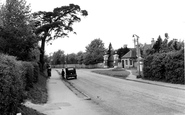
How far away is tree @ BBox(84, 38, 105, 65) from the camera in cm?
8856

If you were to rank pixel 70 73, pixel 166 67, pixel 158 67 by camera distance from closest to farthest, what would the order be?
pixel 166 67 < pixel 158 67 < pixel 70 73

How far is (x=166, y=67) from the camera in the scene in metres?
22.1

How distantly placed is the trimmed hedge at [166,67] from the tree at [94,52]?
6149 cm

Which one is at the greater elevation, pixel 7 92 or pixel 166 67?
pixel 166 67

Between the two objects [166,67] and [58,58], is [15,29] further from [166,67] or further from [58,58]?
[58,58]

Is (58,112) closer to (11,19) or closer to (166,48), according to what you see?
(11,19)

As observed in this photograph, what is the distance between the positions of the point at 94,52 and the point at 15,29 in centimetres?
7481

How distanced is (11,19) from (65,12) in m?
15.5

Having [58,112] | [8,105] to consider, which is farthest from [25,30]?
[8,105]

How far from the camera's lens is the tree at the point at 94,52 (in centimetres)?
8856

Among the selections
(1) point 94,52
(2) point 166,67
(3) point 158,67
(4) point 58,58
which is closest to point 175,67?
(2) point 166,67

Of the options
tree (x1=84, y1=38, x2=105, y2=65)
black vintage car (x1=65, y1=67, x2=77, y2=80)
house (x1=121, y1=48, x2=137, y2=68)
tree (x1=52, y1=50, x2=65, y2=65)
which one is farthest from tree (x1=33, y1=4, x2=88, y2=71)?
tree (x1=52, y1=50, x2=65, y2=65)

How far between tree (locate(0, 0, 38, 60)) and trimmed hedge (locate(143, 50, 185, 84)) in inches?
545

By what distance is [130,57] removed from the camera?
6950 centimetres
